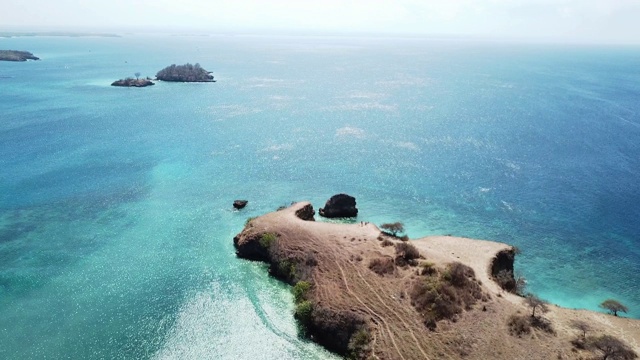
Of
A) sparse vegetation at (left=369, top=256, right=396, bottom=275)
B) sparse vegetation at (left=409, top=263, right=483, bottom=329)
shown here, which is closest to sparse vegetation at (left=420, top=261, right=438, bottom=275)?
sparse vegetation at (left=409, top=263, right=483, bottom=329)

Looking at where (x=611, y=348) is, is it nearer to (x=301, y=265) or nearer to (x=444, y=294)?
(x=444, y=294)

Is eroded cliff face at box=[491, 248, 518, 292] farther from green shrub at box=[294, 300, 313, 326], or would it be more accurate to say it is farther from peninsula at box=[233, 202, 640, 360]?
green shrub at box=[294, 300, 313, 326]

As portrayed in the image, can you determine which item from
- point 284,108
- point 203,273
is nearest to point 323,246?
point 203,273

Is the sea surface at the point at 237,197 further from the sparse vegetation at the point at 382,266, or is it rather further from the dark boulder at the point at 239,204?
the sparse vegetation at the point at 382,266

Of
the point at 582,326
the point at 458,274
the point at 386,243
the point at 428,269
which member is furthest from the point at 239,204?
the point at 582,326

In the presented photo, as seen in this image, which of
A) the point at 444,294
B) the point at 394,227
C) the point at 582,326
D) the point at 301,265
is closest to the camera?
the point at 582,326

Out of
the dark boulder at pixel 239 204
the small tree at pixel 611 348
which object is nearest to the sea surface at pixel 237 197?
the dark boulder at pixel 239 204
